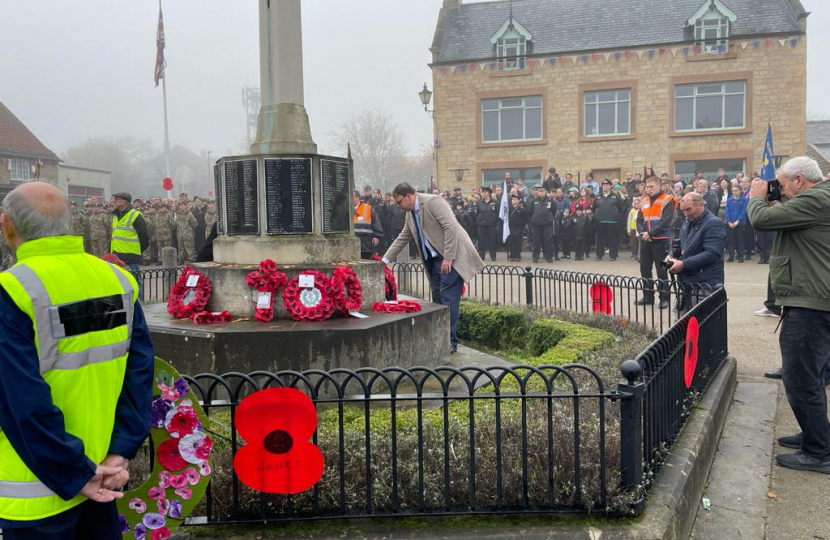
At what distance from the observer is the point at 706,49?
91.1 ft

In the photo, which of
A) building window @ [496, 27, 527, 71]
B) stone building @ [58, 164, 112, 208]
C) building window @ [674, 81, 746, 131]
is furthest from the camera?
stone building @ [58, 164, 112, 208]

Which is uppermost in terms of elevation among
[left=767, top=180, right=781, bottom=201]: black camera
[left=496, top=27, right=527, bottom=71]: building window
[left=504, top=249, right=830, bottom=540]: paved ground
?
[left=496, top=27, right=527, bottom=71]: building window

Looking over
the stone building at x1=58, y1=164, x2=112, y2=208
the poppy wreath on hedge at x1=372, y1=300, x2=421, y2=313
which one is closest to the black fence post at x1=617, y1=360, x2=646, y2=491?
the poppy wreath on hedge at x1=372, y1=300, x2=421, y2=313

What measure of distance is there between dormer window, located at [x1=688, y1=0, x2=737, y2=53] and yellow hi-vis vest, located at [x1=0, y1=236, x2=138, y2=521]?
1173 inches

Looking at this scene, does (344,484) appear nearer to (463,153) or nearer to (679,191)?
(679,191)

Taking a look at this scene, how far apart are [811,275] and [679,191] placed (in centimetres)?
1322

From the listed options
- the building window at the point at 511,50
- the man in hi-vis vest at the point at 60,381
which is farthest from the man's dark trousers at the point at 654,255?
the building window at the point at 511,50

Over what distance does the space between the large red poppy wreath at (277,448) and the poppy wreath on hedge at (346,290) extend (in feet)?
10.2

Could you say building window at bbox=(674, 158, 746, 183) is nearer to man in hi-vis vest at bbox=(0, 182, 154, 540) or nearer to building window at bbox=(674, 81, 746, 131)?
building window at bbox=(674, 81, 746, 131)

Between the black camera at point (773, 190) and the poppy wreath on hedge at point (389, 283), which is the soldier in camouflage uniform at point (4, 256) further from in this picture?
the black camera at point (773, 190)

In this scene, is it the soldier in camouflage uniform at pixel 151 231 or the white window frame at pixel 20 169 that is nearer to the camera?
the soldier in camouflage uniform at pixel 151 231

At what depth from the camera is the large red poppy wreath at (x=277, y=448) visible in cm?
313

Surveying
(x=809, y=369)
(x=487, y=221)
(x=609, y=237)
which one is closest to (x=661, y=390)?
(x=809, y=369)

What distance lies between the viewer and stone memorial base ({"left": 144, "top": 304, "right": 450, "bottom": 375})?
556 cm
